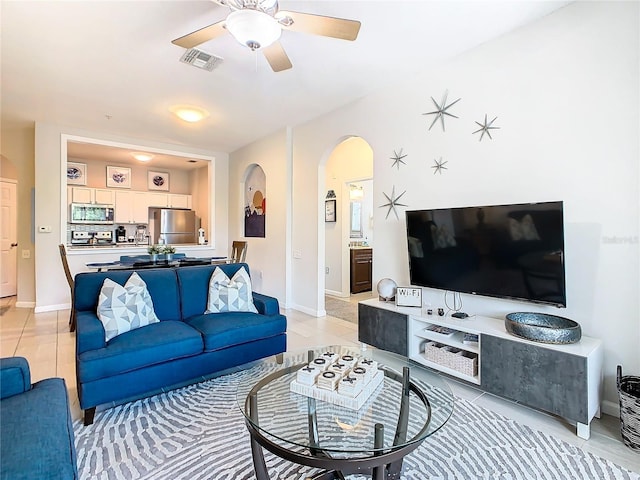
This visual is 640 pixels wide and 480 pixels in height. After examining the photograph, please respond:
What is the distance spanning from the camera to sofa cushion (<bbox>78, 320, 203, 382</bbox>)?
2150 mm

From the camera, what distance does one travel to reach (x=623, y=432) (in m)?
2.00

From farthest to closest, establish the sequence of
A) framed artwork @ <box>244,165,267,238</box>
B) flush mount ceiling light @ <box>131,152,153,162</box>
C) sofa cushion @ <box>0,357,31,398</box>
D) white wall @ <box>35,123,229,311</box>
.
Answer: flush mount ceiling light @ <box>131,152,153,162</box> < framed artwork @ <box>244,165,267,238</box> < white wall @ <box>35,123,229,311</box> < sofa cushion @ <box>0,357,31,398</box>

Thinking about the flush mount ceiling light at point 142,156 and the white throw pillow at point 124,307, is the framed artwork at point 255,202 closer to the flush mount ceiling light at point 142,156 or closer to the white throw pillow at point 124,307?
the flush mount ceiling light at point 142,156

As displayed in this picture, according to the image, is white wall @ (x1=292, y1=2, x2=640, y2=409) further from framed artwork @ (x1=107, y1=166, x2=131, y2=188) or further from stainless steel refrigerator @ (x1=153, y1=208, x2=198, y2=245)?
framed artwork @ (x1=107, y1=166, x2=131, y2=188)

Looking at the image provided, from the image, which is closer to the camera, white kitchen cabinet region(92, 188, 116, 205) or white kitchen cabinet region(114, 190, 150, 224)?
white kitchen cabinet region(92, 188, 116, 205)

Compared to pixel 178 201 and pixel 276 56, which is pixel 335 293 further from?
pixel 276 56

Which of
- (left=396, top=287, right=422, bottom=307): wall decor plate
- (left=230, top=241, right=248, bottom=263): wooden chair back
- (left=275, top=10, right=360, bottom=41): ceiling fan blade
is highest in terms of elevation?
(left=275, top=10, right=360, bottom=41): ceiling fan blade

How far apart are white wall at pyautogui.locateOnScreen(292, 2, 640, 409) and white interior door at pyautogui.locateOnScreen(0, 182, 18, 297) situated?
746cm

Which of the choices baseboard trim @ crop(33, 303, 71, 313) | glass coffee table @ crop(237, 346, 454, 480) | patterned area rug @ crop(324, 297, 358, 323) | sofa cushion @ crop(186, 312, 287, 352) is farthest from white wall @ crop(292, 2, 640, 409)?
baseboard trim @ crop(33, 303, 71, 313)

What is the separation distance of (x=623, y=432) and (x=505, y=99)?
8.19 ft

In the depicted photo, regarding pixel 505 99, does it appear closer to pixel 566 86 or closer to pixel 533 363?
pixel 566 86

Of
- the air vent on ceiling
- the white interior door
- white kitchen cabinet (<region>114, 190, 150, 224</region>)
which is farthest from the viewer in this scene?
white kitchen cabinet (<region>114, 190, 150, 224</region>)

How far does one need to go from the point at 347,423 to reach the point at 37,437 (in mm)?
1237

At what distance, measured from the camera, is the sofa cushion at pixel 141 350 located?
7.06ft
